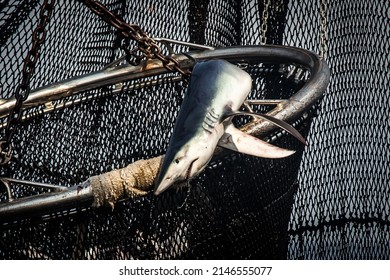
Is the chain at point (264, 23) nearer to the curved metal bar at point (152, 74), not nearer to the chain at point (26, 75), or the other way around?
the curved metal bar at point (152, 74)

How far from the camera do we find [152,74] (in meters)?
3.09

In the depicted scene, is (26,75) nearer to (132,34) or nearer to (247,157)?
(132,34)

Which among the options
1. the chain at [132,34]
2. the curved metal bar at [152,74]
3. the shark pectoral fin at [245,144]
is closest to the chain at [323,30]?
the curved metal bar at [152,74]

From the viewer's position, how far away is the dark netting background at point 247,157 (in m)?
2.50

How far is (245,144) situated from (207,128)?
0.51 ft

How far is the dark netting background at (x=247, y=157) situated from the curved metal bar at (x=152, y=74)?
0.12 m

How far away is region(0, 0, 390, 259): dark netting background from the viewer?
2.50 m

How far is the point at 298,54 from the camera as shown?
110 inches

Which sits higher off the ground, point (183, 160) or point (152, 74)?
point (152, 74)

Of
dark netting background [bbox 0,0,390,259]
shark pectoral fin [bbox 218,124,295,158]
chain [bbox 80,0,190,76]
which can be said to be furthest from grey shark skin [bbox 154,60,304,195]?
dark netting background [bbox 0,0,390,259]

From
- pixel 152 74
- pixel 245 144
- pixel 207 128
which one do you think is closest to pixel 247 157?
pixel 245 144

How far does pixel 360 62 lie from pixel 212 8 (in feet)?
2.78

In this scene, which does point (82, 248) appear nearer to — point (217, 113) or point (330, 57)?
point (217, 113)

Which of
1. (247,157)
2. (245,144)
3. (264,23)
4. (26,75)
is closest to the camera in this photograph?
(245,144)
